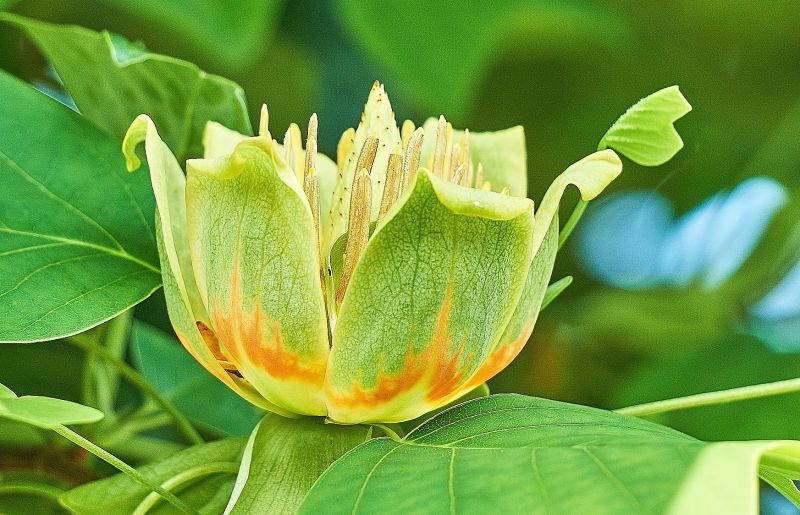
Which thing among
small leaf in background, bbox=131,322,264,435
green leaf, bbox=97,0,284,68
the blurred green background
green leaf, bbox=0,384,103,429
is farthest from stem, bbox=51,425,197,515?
the blurred green background

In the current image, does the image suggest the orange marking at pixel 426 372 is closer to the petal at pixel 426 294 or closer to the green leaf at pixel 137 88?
the petal at pixel 426 294

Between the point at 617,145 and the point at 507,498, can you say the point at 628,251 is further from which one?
the point at 507,498

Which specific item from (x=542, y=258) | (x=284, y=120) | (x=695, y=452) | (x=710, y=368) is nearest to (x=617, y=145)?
(x=542, y=258)

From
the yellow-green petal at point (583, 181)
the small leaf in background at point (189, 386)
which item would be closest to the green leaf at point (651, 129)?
the yellow-green petal at point (583, 181)

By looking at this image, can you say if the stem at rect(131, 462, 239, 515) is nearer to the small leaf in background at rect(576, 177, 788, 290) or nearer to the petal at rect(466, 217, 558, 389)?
the petal at rect(466, 217, 558, 389)

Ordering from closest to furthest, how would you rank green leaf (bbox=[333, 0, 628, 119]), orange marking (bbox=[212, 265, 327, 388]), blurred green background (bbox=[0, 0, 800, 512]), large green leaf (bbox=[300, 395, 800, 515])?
1. large green leaf (bbox=[300, 395, 800, 515])
2. orange marking (bbox=[212, 265, 327, 388])
3. green leaf (bbox=[333, 0, 628, 119])
4. blurred green background (bbox=[0, 0, 800, 512])
